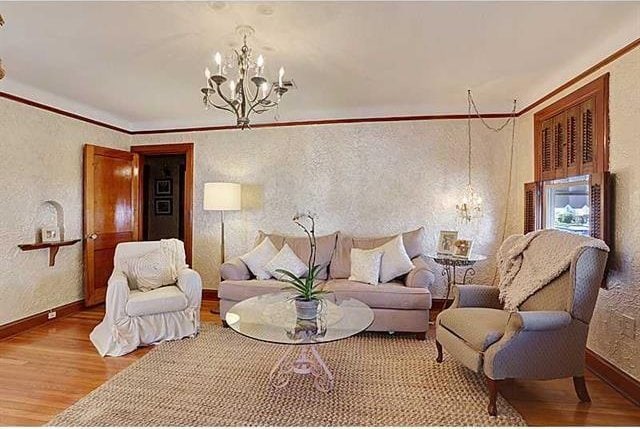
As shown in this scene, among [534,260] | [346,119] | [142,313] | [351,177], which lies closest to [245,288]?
[142,313]

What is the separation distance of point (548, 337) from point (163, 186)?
257 inches

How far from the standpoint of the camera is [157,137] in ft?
17.5

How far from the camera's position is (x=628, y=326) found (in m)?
2.59

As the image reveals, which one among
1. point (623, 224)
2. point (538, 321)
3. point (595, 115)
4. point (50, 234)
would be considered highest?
point (595, 115)

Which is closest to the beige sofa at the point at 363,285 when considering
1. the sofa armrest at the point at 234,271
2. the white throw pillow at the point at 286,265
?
the sofa armrest at the point at 234,271

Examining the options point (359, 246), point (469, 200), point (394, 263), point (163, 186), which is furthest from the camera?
point (163, 186)

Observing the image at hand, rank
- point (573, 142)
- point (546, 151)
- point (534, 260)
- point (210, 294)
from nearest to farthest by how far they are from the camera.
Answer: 1. point (534, 260)
2. point (573, 142)
3. point (546, 151)
4. point (210, 294)

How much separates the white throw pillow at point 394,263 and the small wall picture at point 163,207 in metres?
4.59

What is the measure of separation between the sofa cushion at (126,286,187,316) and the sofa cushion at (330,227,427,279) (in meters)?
1.58

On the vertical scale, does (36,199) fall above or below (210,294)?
above

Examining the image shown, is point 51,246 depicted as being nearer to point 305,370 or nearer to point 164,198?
point 305,370

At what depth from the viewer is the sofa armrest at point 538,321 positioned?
2289 mm

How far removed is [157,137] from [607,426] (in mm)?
5412

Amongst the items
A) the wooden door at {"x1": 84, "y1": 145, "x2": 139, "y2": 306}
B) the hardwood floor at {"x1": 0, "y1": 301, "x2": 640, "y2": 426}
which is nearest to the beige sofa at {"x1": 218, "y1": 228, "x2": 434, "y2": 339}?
the hardwood floor at {"x1": 0, "y1": 301, "x2": 640, "y2": 426}
